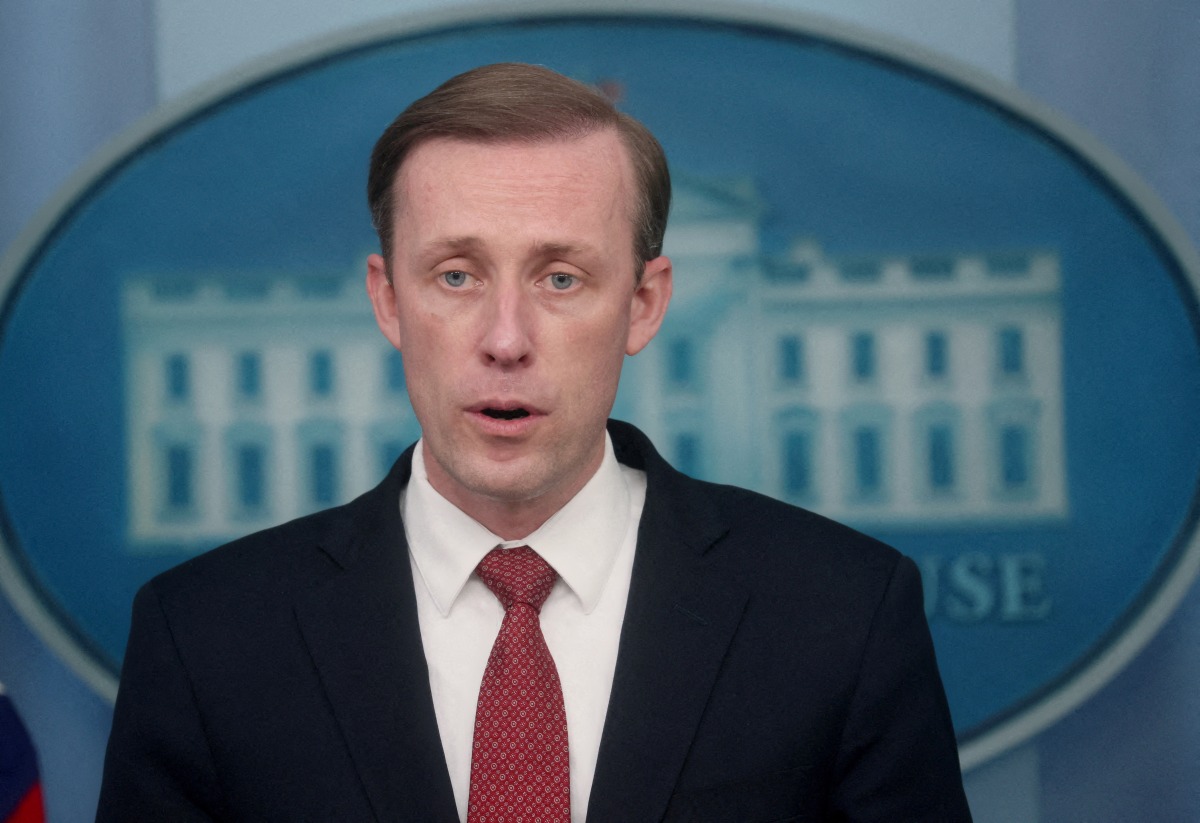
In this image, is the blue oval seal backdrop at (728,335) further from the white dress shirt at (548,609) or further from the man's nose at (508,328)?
the man's nose at (508,328)

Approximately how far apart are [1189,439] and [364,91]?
64.1 inches

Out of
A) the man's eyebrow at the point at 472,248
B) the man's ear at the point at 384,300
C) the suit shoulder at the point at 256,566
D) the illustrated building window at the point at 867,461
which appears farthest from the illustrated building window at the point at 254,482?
the illustrated building window at the point at 867,461

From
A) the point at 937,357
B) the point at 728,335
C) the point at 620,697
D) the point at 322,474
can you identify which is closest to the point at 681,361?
the point at 728,335

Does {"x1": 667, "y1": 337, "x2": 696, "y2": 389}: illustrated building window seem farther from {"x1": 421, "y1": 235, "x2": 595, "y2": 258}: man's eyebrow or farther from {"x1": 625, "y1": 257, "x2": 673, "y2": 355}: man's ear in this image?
{"x1": 421, "y1": 235, "x2": 595, "y2": 258}: man's eyebrow

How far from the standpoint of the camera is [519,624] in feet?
5.30

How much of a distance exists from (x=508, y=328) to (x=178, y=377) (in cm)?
108

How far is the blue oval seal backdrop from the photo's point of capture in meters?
2.33

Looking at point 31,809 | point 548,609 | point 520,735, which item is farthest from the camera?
point 31,809

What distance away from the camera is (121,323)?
2396 millimetres

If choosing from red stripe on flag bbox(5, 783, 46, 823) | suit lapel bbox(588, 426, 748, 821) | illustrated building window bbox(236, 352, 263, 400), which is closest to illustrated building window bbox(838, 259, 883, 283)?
suit lapel bbox(588, 426, 748, 821)

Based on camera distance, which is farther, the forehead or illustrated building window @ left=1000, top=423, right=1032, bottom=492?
illustrated building window @ left=1000, top=423, right=1032, bottom=492

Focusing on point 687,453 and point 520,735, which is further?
point 687,453

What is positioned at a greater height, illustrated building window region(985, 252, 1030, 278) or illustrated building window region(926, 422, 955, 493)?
illustrated building window region(985, 252, 1030, 278)

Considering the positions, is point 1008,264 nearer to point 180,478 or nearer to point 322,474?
point 322,474
